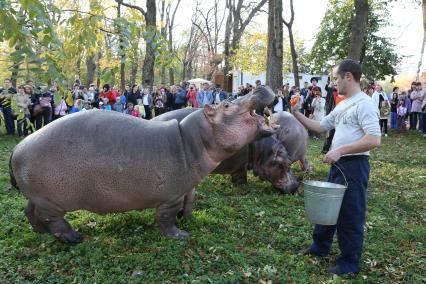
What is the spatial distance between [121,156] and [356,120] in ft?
7.93

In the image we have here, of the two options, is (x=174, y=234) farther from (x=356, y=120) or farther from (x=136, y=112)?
(x=136, y=112)

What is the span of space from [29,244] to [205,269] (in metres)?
2.11

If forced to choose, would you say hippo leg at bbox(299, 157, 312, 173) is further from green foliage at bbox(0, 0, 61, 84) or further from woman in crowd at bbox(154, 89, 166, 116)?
woman in crowd at bbox(154, 89, 166, 116)

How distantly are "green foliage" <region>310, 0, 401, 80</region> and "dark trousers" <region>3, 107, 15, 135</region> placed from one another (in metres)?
26.3

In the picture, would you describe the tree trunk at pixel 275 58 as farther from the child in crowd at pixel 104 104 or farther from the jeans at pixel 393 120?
the jeans at pixel 393 120

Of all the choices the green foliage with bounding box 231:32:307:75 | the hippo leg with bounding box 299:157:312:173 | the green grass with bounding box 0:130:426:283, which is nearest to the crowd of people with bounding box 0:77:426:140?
the hippo leg with bounding box 299:157:312:173

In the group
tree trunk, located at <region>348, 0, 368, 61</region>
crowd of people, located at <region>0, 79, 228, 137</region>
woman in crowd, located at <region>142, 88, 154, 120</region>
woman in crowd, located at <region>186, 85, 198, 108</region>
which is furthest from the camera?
woman in crowd, located at <region>186, 85, 198, 108</region>

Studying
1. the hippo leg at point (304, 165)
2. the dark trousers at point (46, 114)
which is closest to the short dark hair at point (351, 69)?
the hippo leg at point (304, 165)

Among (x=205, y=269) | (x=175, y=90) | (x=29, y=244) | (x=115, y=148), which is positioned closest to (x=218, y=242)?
(x=205, y=269)

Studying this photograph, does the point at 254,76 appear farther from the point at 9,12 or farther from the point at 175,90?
the point at 9,12

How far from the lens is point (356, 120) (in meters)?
4.12

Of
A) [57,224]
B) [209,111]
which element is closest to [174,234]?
[57,224]

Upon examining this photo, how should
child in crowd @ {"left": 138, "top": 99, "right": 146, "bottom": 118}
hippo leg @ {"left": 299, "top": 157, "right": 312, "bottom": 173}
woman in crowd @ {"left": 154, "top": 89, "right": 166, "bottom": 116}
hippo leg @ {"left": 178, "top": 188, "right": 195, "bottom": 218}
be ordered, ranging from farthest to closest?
1. woman in crowd @ {"left": 154, "top": 89, "right": 166, "bottom": 116}
2. child in crowd @ {"left": 138, "top": 99, "right": 146, "bottom": 118}
3. hippo leg @ {"left": 299, "top": 157, "right": 312, "bottom": 173}
4. hippo leg @ {"left": 178, "top": 188, "right": 195, "bottom": 218}

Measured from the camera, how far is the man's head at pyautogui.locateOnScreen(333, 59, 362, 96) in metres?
4.17
